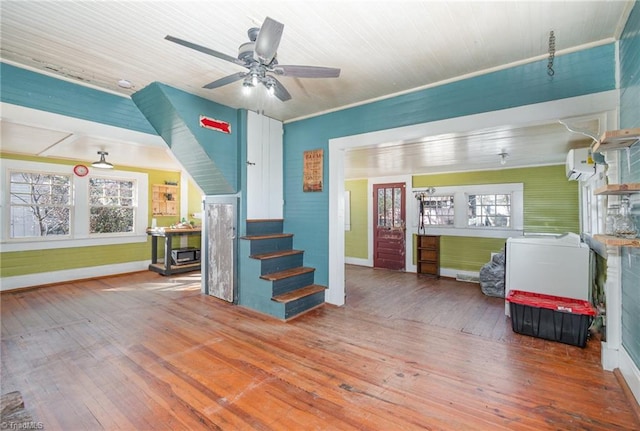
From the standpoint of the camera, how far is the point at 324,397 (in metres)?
2.09

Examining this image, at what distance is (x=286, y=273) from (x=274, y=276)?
24 centimetres

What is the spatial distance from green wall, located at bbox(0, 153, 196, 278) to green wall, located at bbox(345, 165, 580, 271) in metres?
6.43

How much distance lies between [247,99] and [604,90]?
3.77 meters

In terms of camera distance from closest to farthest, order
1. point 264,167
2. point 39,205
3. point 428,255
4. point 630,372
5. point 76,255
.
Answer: point 630,372, point 264,167, point 39,205, point 76,255, point 428,255

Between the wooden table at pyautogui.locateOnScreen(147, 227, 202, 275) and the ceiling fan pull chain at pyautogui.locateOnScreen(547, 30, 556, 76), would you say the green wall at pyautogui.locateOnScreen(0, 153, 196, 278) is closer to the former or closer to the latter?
the wooden table at pyautogui.locateOnScreen(147, 227, 202, 275)

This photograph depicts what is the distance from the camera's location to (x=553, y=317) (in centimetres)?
303

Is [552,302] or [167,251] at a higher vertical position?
[167,251]

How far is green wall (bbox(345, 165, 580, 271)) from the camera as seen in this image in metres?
5.44

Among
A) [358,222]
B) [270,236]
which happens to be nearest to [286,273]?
[270,236]

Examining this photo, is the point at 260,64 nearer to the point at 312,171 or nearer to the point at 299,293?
the point at 312,171

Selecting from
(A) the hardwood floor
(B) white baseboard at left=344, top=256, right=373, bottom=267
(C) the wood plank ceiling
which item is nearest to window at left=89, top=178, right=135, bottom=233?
(A) the hardwood floor

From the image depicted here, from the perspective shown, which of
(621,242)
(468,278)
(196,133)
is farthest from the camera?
(468,278)

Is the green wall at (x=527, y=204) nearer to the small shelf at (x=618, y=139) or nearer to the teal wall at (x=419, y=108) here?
the teal wall at (x=419, y=108)

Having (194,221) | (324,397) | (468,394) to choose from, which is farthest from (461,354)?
(194,221)
